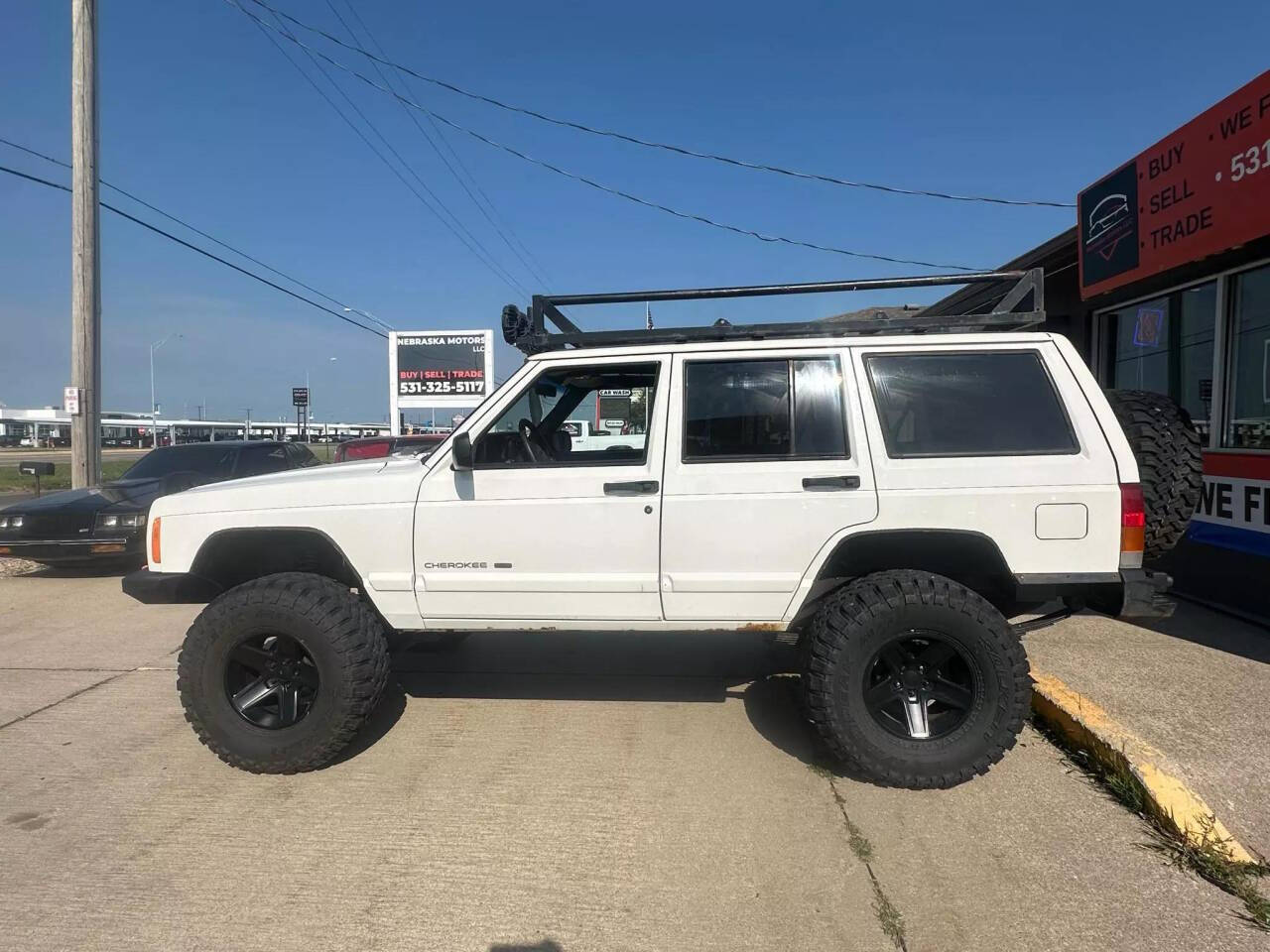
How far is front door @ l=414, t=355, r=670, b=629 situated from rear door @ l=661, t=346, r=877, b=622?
0.12 meters

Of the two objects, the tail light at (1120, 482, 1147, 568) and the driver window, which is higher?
the driver window

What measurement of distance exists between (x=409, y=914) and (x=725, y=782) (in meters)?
1.48

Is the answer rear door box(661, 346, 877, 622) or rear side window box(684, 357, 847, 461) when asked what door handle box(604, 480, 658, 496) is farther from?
rear side window box(684, 357, 847, 461)

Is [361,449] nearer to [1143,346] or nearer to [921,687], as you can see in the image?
[1143,346]

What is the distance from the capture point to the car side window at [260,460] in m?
9.12

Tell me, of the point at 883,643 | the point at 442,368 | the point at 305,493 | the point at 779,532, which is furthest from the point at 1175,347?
the point at 442,368

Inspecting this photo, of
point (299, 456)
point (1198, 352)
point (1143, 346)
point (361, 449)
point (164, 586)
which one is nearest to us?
point (164, 586)

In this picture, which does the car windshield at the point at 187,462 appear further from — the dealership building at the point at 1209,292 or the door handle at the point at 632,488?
the dealership building at the point at 1209,292

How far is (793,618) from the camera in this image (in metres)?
3.51

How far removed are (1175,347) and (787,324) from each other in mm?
5275

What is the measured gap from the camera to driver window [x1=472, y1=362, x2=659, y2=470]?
12.1 feet

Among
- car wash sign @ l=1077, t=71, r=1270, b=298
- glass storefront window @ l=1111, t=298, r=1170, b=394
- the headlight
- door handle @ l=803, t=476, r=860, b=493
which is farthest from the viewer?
the headlight

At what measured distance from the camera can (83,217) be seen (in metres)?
9.95

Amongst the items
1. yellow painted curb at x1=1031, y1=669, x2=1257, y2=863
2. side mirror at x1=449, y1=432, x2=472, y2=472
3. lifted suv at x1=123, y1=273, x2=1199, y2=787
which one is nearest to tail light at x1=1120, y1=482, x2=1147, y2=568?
lifted suv at x1=123, y1=273, x2=1199, y2=787
